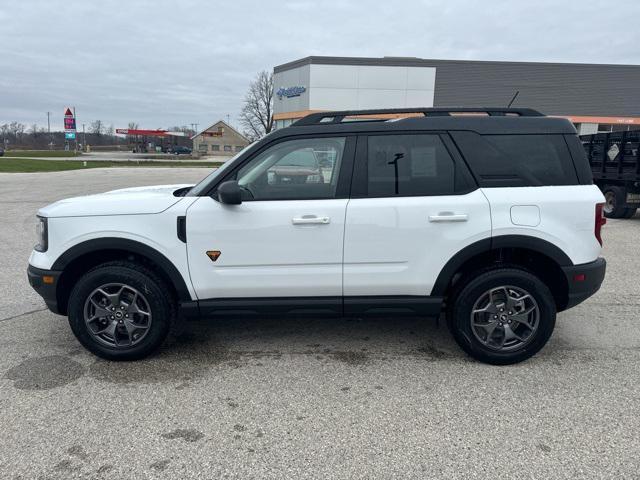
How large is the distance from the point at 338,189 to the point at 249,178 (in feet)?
2.26

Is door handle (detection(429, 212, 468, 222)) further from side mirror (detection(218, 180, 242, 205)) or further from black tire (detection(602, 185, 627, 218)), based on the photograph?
black tire (detection(602, 185, 627, 218))

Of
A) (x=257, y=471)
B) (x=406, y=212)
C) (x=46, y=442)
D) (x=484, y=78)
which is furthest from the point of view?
(x=484, y=78)

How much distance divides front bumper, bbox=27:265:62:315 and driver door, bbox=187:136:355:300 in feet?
3.49

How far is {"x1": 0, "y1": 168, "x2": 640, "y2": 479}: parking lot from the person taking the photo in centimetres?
246

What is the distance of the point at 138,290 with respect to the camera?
3.47m

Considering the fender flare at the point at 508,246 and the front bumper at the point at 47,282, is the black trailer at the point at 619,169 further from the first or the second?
the front bumper at the point at 47,282

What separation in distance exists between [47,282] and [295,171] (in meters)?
2.07

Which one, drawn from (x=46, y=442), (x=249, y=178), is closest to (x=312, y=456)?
(x=46, y=442)

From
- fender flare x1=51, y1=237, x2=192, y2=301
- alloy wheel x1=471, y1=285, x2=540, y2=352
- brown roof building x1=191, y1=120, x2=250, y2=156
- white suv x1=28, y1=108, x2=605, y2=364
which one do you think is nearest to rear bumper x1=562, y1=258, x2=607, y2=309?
white suv x1=28, y1=108, x2=605, y2=364

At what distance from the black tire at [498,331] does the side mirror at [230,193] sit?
1.84m

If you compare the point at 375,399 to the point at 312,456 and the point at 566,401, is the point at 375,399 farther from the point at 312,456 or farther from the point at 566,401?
the point at 566,401

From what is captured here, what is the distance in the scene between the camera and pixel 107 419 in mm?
2844

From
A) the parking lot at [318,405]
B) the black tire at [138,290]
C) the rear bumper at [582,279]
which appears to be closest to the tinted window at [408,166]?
the rear bumper at [582,279]

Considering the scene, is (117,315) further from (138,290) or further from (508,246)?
(508,246)
